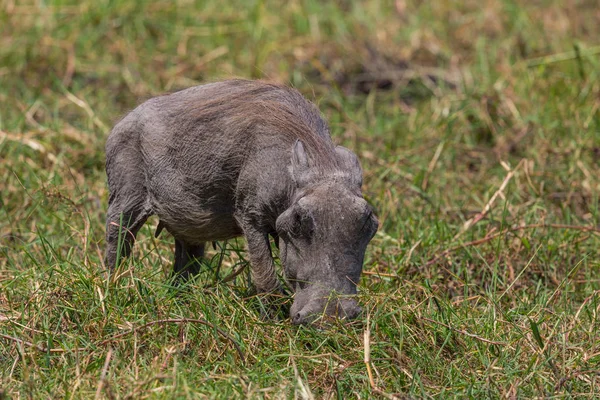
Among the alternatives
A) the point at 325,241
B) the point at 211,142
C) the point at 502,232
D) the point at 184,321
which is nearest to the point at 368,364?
the point at 325,241

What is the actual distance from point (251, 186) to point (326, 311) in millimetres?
572

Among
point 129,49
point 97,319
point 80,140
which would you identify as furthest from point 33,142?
point 97,319

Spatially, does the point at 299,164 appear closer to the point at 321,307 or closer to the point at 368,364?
the point at 321,307

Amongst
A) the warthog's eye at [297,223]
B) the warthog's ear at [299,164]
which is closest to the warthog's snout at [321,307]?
the warthog's eye at [297,223]

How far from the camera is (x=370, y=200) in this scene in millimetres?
5422

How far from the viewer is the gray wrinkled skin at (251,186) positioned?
3539 millimetres

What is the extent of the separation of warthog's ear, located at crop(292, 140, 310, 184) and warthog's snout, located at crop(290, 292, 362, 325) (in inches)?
16.4

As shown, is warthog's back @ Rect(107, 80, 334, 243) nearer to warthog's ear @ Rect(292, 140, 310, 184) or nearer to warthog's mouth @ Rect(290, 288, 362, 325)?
warthog's ear @ Rect(292, 140, 310, 184)

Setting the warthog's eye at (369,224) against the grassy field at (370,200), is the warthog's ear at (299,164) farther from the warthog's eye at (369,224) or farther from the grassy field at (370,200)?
the grassy field at (370,200)

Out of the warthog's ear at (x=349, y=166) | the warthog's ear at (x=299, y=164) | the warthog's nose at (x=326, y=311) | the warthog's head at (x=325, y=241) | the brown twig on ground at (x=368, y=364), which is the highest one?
the warthog's ear at (x=299, y=164)

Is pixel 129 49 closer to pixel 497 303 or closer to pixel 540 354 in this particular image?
pixel 497 303

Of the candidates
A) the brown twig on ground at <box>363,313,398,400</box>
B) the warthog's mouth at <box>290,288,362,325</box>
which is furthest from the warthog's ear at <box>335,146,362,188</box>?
the brown twig on ground at <box>363,313,398,400</box>

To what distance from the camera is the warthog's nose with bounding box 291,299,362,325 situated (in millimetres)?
3514

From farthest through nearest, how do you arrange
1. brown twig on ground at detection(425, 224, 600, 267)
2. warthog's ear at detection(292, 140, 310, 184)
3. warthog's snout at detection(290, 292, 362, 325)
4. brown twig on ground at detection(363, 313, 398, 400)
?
brown twig on ground at detection(425, 224, 600, 267) → warthog's ear at detection(292, 140, 310, 184) → warthog's snout at detection(290, 292, 362, 325) → brown twig on ground at detection(363, 313, 398, 400)
